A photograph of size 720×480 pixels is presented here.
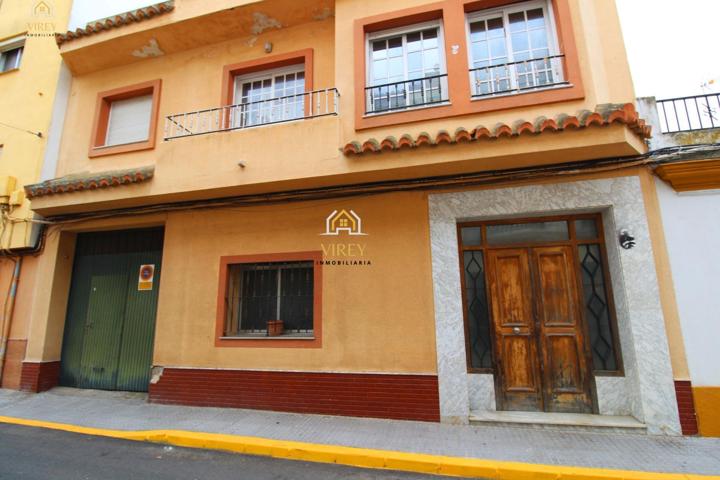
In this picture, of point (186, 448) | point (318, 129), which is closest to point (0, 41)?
point (318, 129)

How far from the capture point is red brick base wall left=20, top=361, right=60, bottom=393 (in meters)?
6.53

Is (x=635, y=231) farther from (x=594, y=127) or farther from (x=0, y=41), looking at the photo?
(x=0, y=41)

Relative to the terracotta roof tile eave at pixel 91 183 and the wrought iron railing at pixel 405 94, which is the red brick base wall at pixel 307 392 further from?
the wrought iron railing at pixel 405 94

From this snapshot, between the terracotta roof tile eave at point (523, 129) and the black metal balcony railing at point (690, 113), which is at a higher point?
the black metal balcony railing at point (690, 113)

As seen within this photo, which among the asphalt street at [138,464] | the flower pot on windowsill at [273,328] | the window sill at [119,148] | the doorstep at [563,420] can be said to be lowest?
the asphalt street at [138,464]

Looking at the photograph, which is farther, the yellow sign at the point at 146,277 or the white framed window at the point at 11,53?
the white framed window at the point at 11,53

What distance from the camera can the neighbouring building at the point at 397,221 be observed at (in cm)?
464

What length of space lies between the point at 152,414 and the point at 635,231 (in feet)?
24.7

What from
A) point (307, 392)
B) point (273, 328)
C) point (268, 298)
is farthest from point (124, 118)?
point (307, 392)

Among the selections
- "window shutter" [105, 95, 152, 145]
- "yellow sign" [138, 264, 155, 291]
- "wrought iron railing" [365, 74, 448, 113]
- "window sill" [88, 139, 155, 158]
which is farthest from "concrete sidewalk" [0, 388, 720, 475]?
"window shutter" [105, 95, 152, 145]

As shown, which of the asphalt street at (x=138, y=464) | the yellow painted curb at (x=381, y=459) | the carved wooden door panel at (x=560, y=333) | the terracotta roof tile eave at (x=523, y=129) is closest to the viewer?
the yellow painted curb at (x=381, y=459)

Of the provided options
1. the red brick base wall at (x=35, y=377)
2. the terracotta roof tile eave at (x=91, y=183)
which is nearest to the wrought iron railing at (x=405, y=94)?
the terracotta roof tile eave at (x=91, y=183)

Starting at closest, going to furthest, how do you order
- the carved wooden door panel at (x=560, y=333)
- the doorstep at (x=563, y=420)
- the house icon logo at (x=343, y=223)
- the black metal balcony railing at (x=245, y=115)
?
the doorstep at (x=563, y=420) → the carved wooden door panel at (x=560, y=333) → the house icon logo at (x=343, y=223) → the black metal balcony railing at (x=245, y=115)

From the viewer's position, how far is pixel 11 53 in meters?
8.30
